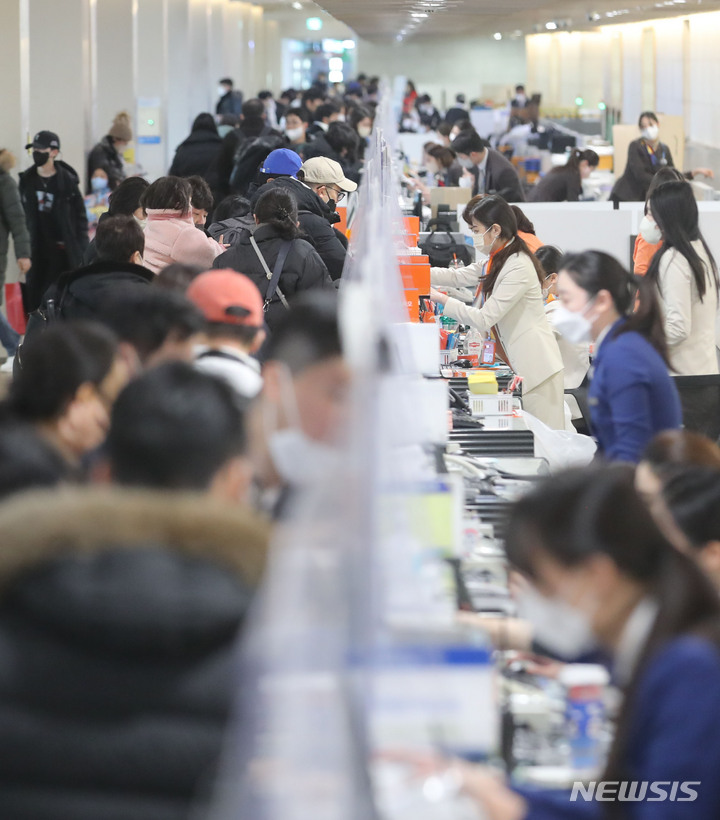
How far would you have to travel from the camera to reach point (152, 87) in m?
15.6

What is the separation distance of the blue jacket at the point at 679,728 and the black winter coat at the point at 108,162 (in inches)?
369

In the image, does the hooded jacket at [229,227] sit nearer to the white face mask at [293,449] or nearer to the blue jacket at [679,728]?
the white face mask at [293,449]

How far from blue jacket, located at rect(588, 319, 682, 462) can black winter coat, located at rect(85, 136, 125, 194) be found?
7.84 meters

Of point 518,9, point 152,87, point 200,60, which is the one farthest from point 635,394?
point 200,60

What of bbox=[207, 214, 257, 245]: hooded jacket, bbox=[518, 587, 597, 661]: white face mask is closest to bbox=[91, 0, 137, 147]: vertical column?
bbox=[207, 214, 257, 245]: hooded jacket

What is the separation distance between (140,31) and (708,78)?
8.38 meters

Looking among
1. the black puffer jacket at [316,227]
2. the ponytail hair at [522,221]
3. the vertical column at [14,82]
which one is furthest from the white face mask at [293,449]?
the vertical column at [14,82]

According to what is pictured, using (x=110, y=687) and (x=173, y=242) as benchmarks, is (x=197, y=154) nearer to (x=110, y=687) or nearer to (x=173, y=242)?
(x=173, y=242)

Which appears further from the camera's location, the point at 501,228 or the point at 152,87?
the point at 152,87

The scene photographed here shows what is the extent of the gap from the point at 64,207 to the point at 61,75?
354cm

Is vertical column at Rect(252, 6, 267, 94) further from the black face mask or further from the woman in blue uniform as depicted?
the woman in blue uniform

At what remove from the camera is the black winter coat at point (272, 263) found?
520cm

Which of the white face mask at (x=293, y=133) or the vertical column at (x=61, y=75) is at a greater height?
the vertical column at (x=61, y=75)

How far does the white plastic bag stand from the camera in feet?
13.6
